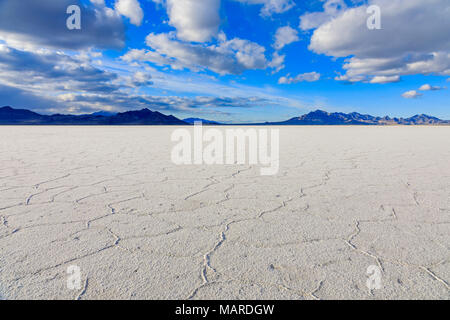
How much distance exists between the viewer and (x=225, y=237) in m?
1.55

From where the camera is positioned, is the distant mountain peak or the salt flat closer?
the salt flat

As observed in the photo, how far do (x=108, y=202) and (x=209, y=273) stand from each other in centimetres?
136

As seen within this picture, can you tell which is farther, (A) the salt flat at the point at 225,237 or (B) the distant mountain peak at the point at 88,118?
(B) the distant mountain peak at the point at 88,118

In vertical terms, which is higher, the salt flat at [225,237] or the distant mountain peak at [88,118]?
the distant mountain peak at [88,118]

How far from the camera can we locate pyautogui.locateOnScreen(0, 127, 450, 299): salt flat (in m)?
1.10

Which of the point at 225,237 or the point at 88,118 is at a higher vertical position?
the point at 88,118

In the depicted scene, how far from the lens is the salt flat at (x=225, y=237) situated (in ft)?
3.60

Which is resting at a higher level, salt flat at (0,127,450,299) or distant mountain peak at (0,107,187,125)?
distant mountain peak at (0,107,187,125)

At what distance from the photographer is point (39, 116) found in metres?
114
